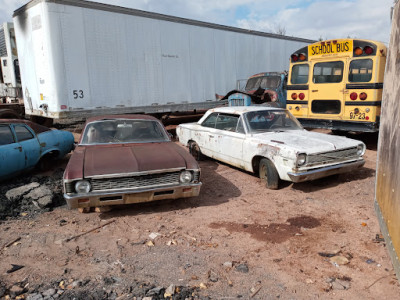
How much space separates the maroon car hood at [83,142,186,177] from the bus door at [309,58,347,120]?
17.6 ft

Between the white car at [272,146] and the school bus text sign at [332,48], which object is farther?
the school bus text sign at [332,48]

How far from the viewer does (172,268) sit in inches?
133

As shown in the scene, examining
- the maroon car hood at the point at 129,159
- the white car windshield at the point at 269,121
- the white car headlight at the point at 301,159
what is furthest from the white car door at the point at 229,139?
the maroon car hood at the point at 129,159

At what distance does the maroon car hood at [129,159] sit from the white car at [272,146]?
159 cm

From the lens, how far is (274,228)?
14.2ft

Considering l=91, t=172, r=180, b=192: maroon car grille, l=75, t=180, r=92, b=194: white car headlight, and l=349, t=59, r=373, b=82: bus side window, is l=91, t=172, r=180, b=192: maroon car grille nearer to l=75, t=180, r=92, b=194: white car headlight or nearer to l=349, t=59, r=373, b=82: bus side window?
l=75, t=180, r=92, b=194: white car headlight

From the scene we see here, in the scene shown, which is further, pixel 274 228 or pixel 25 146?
pixel 25 146

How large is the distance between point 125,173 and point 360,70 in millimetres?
6701

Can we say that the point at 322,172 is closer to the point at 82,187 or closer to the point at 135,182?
the point at 135,182

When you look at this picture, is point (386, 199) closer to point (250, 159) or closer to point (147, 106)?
point (250, 159)

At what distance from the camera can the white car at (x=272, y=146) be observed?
5312 mm

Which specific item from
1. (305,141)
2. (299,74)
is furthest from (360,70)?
(305,141)

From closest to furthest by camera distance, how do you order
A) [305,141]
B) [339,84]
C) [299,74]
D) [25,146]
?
[305,141] → [25,146] → [339,84] → [299,74]

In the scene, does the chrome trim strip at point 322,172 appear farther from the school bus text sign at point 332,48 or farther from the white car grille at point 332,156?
the school bus text sign at point 332,48
